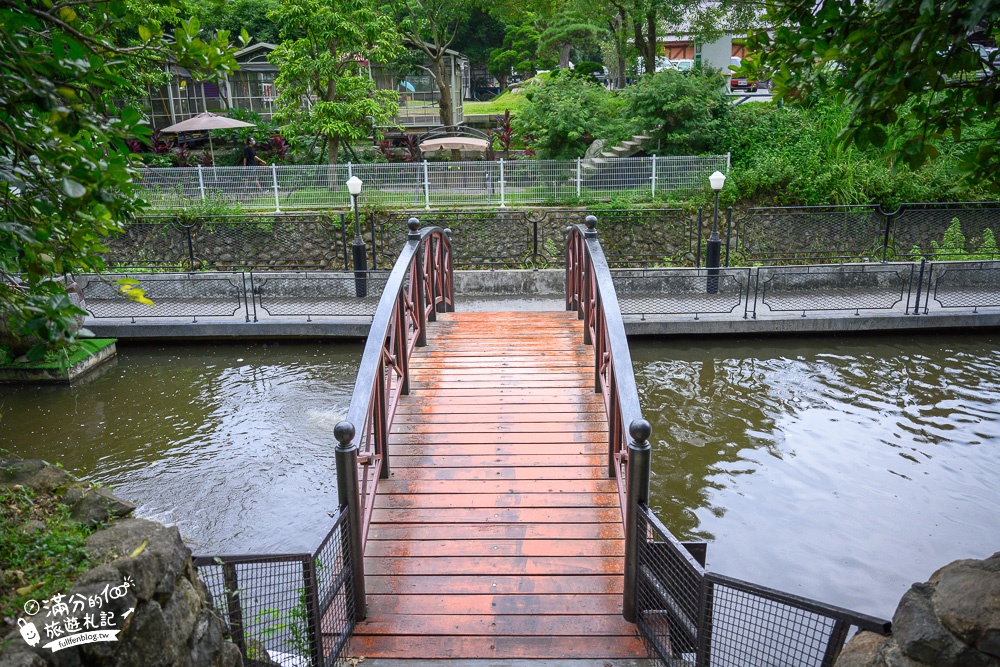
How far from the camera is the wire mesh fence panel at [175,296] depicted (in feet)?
45.4

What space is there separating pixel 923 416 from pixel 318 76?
15.4 m

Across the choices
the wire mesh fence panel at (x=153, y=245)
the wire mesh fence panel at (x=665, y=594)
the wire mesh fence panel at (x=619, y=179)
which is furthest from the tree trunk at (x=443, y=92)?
the wire mesh fence panel at (x=665, y=594)

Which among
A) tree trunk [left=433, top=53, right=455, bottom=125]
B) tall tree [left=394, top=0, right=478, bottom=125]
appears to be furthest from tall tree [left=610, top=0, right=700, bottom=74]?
tree trunk [left=433, top=53, right=455, bottom=125]

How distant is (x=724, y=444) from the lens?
9023 mm

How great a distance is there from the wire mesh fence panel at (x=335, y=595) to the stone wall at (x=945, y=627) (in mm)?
2352

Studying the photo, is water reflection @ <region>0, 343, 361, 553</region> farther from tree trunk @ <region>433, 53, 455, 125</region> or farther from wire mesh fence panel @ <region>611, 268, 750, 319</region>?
tree trunk @ <region>433, 53, 455, 125</region>

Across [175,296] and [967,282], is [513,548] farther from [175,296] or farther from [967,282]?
[967,282]

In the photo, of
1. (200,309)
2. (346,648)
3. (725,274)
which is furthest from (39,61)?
(725,274)

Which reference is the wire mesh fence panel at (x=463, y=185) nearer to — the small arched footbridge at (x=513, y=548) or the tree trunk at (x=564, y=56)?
the small arched footbridge at (x=513, y=548)

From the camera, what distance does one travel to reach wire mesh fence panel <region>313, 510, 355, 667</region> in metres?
3.71

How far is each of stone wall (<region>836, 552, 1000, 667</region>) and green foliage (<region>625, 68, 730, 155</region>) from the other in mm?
16408

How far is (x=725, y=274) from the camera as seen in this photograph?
14.4 m

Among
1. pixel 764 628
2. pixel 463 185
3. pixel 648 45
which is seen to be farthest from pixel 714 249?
pixel 764 628

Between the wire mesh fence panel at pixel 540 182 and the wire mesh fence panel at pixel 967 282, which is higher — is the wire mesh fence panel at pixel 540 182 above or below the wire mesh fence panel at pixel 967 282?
above
